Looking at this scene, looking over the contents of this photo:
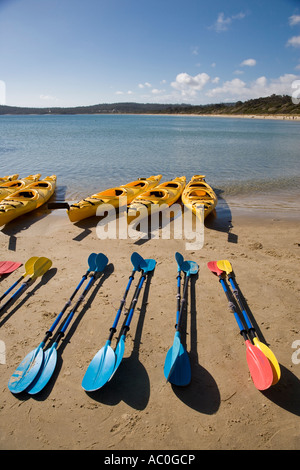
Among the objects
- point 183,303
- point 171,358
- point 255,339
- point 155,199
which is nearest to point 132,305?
point 183,303

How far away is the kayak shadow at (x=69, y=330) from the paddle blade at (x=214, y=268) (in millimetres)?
2180

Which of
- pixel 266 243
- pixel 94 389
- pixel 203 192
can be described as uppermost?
pixel 203 192

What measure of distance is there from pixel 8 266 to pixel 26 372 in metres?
3.01

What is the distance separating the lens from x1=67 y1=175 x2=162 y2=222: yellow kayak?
8031 mm

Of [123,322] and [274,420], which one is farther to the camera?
[123,322]


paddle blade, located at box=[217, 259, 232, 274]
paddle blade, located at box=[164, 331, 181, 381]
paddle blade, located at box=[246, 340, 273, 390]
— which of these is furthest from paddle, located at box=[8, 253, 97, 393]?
paddle blade, located at box=[217, 259, 232, 274]

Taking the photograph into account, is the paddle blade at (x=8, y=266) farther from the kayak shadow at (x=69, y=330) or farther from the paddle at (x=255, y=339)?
the paddle at (x=255, y=339)

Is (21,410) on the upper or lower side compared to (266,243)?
lower

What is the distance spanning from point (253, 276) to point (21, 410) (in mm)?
4576

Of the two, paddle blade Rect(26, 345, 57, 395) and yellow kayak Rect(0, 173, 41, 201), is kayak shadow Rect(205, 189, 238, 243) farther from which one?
yellow kayak Rect(0, 173, 41, 201)

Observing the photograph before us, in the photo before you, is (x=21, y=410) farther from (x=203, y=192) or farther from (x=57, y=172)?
(x=57, y=172)

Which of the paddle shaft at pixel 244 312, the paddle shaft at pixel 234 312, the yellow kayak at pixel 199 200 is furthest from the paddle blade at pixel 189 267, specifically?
the yellow kayak at pixel 199 200
